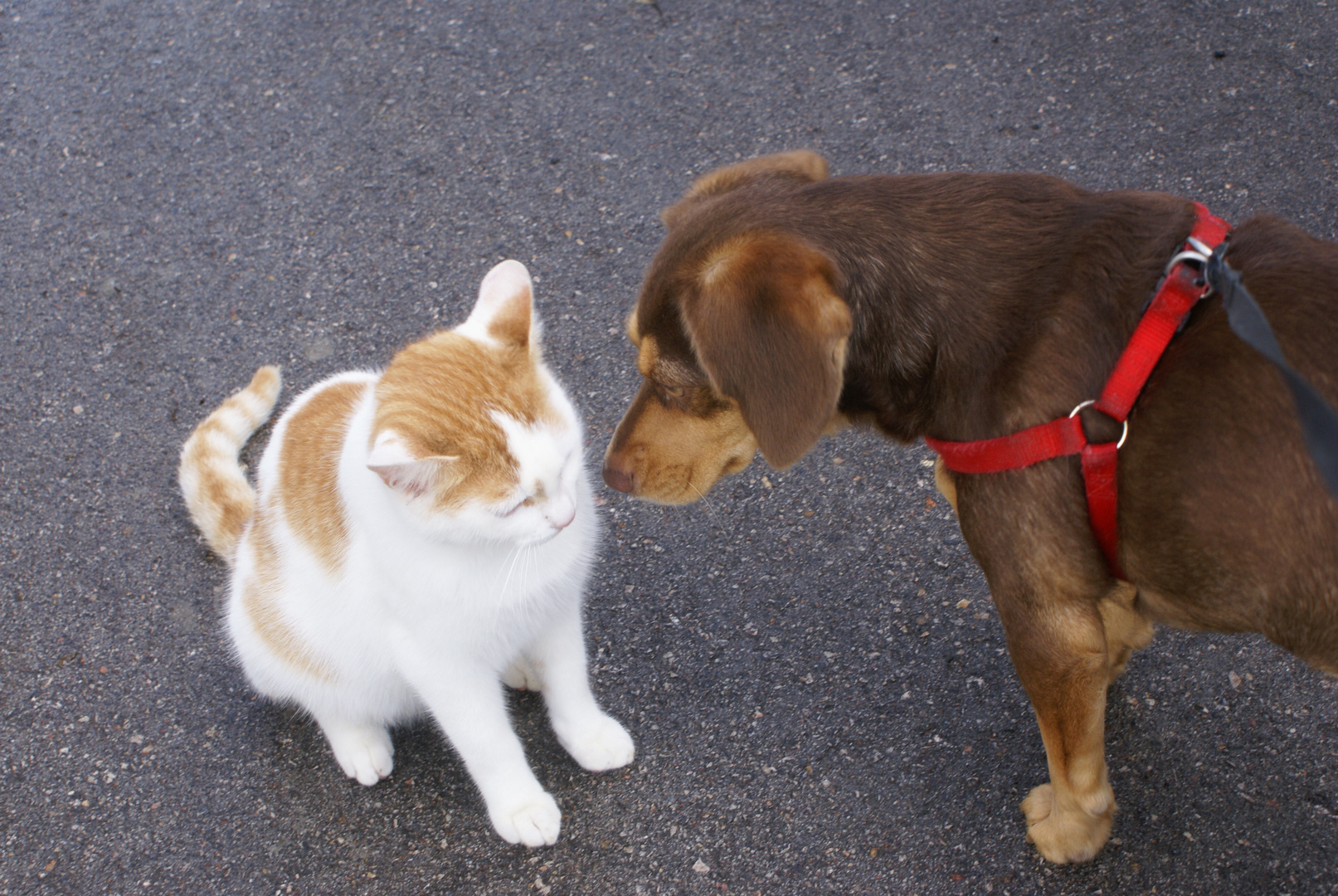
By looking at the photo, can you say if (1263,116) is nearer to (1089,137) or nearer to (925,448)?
(1089,137)

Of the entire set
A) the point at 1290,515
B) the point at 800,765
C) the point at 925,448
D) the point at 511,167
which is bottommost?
the point at 800,765

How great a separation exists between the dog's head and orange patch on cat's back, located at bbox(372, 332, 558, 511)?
0.27 m

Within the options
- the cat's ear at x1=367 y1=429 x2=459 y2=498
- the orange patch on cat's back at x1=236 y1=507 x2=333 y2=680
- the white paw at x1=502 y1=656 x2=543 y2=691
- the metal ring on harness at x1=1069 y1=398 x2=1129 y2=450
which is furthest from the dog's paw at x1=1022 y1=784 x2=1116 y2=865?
the orange patch on cat's back at x1=236 y1=507 x2=333 y2=680

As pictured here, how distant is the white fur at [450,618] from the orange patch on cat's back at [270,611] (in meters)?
0.01

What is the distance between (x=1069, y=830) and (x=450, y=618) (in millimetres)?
1445

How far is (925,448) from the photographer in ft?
9.84

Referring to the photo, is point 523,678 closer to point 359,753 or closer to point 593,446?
point 359,753

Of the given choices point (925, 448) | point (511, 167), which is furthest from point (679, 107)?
point (925, 448)

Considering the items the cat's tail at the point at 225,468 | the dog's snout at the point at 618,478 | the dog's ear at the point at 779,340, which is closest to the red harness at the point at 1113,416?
the dog's ear at the point at 779,340

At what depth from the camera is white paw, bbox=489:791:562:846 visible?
7.23ft

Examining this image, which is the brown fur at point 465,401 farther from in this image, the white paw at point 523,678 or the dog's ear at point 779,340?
the white paw at point 523,678

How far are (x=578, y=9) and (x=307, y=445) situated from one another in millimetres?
3061

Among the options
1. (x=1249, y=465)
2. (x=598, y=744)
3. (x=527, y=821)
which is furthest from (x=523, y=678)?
(x=1249, y=465)

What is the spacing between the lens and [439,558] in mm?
1956
